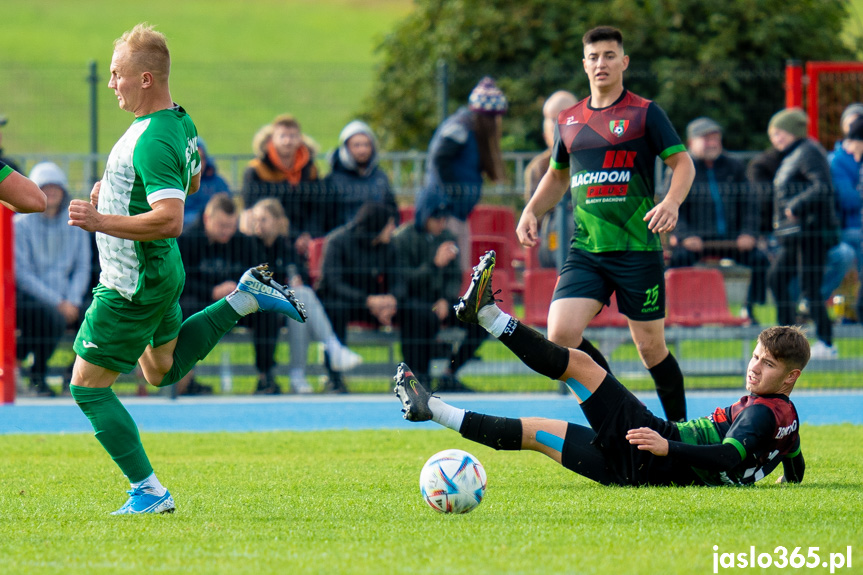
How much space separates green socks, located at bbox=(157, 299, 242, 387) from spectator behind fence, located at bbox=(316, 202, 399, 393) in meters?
5.11

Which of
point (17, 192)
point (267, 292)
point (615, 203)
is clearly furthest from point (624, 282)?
point (17, 192)

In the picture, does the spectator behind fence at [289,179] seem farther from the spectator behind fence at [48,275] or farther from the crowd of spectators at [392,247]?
the spectator behind fence at [48,275]

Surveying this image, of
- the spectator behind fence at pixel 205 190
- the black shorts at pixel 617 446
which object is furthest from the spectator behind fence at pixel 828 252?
the black shorts at pixel 617 446

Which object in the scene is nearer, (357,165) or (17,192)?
(17,192)

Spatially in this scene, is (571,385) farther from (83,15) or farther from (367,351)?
(83,15)

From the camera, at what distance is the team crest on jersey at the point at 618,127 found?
6758 millimetres

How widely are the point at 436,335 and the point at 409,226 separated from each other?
1074mm

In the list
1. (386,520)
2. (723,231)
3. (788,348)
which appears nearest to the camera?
(386,520)

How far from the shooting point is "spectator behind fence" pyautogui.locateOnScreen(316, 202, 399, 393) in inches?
426

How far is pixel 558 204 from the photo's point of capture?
1077 cm

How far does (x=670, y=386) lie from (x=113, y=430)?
11.1 ft

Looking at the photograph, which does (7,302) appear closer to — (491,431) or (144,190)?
(144,190)

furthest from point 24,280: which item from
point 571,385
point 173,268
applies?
point 571,385

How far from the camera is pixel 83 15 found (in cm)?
5388
